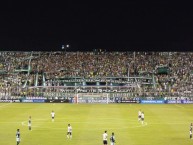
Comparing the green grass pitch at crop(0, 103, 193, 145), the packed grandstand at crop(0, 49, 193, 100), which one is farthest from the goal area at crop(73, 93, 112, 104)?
the green grass pitch at crop(0, 103, 193, 145)

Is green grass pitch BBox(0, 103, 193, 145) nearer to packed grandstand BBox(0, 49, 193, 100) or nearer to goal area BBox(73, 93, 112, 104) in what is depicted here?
goal area BBox(73, 93, 112, 104)

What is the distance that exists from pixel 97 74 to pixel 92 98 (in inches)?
750

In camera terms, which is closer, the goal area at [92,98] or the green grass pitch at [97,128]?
the green grass pitch at [97,128]

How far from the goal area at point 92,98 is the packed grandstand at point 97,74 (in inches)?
144

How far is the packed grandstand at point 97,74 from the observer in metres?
98.9

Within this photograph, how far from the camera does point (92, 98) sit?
9281 cm

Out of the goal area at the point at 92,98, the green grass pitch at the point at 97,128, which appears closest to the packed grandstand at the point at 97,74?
the goal area at the point at 92,98

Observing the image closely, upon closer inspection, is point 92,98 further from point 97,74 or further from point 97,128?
point 97,128

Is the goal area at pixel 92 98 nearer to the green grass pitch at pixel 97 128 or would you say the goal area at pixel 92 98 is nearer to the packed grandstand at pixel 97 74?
the packed grandstand at pixel 97 74

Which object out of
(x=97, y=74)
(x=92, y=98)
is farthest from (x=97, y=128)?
(x=97, y=74)

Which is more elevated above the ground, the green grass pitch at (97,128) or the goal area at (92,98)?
the goal area at (92,98)

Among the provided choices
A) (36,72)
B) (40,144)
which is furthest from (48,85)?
(40,144)

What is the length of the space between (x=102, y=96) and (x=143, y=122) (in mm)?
37754

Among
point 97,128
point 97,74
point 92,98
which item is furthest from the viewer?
point 97,74
